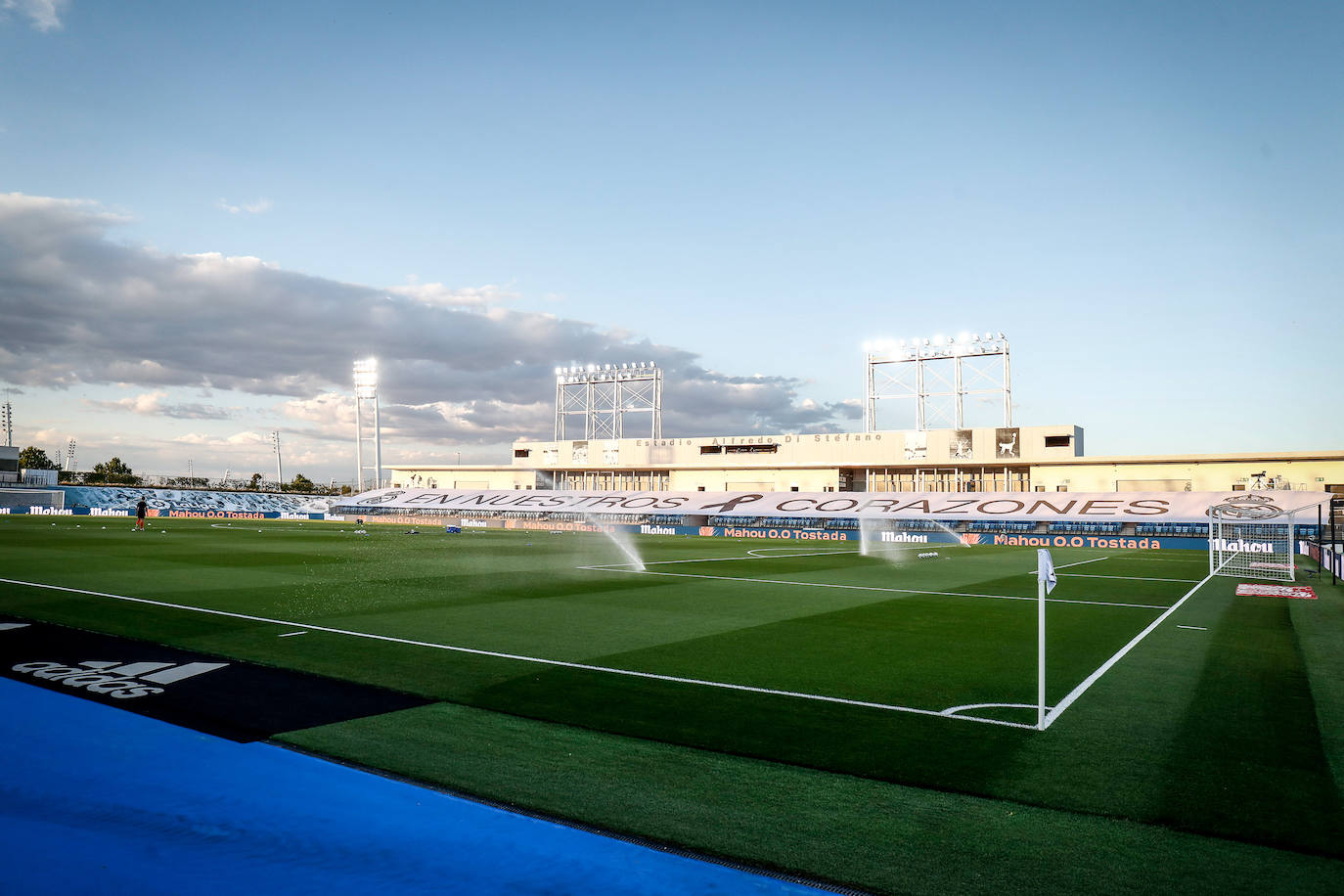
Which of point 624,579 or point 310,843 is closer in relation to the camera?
point 310,843

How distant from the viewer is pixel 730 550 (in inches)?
1604

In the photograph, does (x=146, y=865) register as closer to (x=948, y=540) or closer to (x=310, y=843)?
(x=310, y=843)

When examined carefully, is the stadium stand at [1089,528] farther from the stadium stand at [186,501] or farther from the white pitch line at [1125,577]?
the stadium stand at [186,501]

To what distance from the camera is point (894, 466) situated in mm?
73500

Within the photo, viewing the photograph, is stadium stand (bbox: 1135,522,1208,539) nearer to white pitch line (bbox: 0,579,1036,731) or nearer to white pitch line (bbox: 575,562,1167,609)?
white pitch line (bbox: 575,562,1167,609)

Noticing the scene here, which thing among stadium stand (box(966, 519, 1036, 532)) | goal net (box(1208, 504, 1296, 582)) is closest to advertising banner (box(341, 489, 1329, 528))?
stadium stand (box(966, 519, 1036, 532))

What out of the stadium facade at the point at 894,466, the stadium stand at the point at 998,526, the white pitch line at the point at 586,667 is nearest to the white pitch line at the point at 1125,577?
the white pitch line at the point at 586,667

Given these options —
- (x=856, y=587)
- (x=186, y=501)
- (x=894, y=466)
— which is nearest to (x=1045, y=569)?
(x=856, y=587)

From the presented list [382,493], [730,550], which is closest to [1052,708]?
[730,550]

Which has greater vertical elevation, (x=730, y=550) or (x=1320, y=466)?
(x=1320, y=466)

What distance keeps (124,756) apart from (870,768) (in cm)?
625

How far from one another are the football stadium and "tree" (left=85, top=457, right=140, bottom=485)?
10531 cm

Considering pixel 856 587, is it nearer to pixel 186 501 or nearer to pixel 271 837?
pixel 271 837

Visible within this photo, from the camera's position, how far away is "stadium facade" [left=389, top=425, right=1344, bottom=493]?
6253 cm
